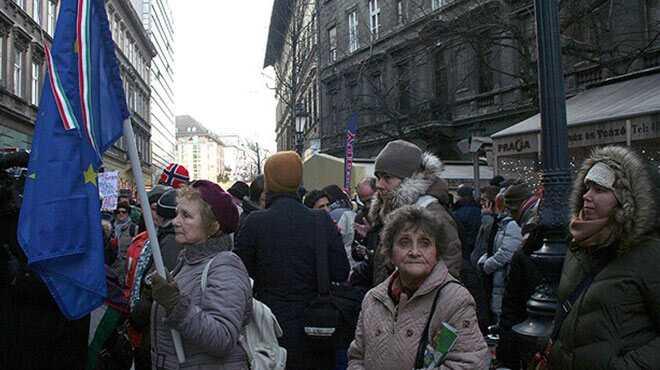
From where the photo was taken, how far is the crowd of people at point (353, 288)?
2.52 meters

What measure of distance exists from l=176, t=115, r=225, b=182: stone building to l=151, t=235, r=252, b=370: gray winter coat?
180 m

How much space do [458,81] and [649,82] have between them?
12408 millimetres

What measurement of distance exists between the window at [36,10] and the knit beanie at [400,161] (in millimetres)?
30536

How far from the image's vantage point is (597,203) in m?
2.67

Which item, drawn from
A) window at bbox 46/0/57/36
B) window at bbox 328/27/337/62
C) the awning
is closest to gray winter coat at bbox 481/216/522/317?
the awning

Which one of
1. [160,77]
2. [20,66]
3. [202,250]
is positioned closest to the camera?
[202,250]

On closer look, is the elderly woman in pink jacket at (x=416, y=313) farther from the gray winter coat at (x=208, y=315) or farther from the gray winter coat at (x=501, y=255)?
the gray winter coat at (x=501, y=255)

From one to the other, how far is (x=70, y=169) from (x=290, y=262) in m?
1.85

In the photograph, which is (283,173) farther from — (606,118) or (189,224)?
(606,118)

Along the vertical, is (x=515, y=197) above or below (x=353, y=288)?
above

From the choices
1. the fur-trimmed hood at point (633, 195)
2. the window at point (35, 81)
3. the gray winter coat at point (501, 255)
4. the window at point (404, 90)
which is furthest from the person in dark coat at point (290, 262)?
the window at point (35, 81)

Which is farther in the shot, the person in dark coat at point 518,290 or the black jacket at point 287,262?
the person in dark coat at point 518,290

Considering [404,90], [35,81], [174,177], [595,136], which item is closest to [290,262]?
[174,177]

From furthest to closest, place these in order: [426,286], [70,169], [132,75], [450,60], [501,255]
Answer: [132,75] → [450,60] → [501,255] → [426,286] → [70,169]
